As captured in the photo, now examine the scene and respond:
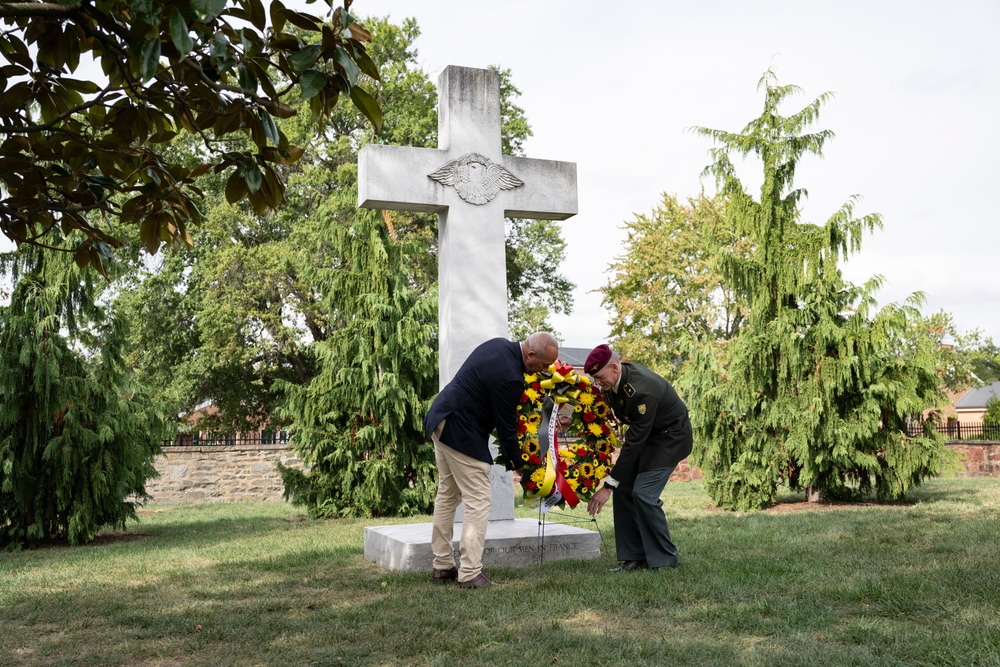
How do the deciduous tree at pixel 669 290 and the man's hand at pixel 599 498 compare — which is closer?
the man's hand at pixel 599 498

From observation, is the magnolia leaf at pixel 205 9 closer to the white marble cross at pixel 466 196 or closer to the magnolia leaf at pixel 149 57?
the magnolia leaf at pixel 149 57

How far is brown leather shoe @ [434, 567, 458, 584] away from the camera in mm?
6270

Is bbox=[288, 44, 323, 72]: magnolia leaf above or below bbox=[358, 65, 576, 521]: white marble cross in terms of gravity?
below

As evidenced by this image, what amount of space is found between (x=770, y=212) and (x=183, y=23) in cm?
1200

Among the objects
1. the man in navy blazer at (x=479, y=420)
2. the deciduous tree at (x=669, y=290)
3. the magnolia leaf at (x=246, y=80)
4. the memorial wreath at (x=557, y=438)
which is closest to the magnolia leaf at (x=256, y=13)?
the magnolia leaf at (x=246, y=80)

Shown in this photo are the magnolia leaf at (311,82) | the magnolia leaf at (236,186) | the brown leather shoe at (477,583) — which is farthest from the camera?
the brown leather shoe at (477,583)

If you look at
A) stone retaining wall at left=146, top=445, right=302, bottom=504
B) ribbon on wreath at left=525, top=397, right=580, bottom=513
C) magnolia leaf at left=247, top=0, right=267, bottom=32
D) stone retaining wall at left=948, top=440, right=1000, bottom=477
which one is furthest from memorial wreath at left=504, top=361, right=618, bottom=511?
stone retaining wall at left=948, top=440, right=1000, bottom=477

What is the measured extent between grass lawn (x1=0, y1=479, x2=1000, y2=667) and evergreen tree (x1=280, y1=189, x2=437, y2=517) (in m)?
4.14

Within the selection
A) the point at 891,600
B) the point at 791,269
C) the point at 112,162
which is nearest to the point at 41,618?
the point at 112,162

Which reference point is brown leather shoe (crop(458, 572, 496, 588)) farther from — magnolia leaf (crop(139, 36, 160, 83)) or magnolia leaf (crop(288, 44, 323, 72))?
magnolia leaf (crop(139, 36, 160, 83))

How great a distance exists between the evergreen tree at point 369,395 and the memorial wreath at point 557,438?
6355 mm

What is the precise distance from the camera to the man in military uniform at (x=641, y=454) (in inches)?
256

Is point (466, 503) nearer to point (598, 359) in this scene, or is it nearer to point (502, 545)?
point (502, 545)

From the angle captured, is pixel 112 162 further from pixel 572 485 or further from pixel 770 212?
pixel 770 212
